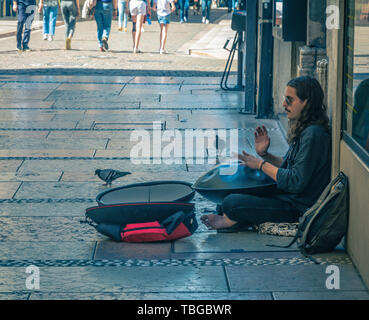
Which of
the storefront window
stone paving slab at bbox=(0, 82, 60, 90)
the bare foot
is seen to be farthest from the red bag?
stone paving slab at bbox=(0, 82, 60, 90)

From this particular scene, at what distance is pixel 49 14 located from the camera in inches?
826

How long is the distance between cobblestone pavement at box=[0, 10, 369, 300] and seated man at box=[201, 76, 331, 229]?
175 mm

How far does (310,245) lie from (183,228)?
2.68ft

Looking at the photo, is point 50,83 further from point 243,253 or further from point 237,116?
point 243,253

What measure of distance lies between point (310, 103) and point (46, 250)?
6.12 ft

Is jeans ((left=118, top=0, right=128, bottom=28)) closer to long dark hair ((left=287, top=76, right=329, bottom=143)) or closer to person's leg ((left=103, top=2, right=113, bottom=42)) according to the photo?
person's leg ((left=103, top=2, right=113, bottom=42))

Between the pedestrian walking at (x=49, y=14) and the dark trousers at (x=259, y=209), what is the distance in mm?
15735

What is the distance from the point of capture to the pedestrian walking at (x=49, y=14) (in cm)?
2014

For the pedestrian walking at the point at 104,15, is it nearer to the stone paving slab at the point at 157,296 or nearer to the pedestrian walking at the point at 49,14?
the pedestrian walking at the point at 49,14

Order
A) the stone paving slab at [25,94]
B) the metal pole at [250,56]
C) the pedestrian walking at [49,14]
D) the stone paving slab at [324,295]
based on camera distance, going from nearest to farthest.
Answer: the stone paving slab at [324,295]
the metal pole at [250,56]
the stone paving slab at [25,94]
the pedestrian walking at [49,14]

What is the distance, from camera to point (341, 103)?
5.02 metres

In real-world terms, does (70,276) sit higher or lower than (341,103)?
lower

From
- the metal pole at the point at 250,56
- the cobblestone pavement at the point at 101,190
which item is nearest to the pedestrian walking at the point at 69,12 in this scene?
the cobblestone pavement at the point at 101,190
